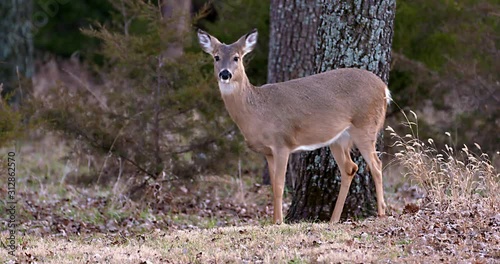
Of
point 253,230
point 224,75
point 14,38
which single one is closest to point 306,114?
point 224,75

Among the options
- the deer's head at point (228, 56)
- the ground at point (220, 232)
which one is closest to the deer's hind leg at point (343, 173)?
the ground at point (220, 232)

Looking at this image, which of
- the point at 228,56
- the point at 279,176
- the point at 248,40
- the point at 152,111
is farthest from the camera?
the point at 152,111

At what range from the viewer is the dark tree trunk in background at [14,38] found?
17.5 meters

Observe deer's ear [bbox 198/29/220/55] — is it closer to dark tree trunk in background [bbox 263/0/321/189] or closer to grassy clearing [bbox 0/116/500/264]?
grassy clearing [bbox 0/116/500/264]

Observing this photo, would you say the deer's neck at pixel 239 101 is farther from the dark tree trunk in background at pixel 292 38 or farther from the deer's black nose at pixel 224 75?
the dark tree trunk in background at pixel 292 38

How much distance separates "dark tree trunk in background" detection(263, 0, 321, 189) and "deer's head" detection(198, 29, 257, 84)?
2943 millimetres

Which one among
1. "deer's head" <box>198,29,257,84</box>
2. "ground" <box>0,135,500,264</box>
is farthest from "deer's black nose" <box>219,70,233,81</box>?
"ground" <box>0,135,500,264</box>

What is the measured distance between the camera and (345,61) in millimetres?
9570

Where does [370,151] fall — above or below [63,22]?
above

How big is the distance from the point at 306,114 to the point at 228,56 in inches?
39.0

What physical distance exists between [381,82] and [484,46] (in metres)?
5.17

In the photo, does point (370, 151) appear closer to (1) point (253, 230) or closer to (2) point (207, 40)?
(1) point (253, 230)

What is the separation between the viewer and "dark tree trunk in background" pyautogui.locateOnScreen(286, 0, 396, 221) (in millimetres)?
9367

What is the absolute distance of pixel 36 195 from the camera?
40.3 ft
